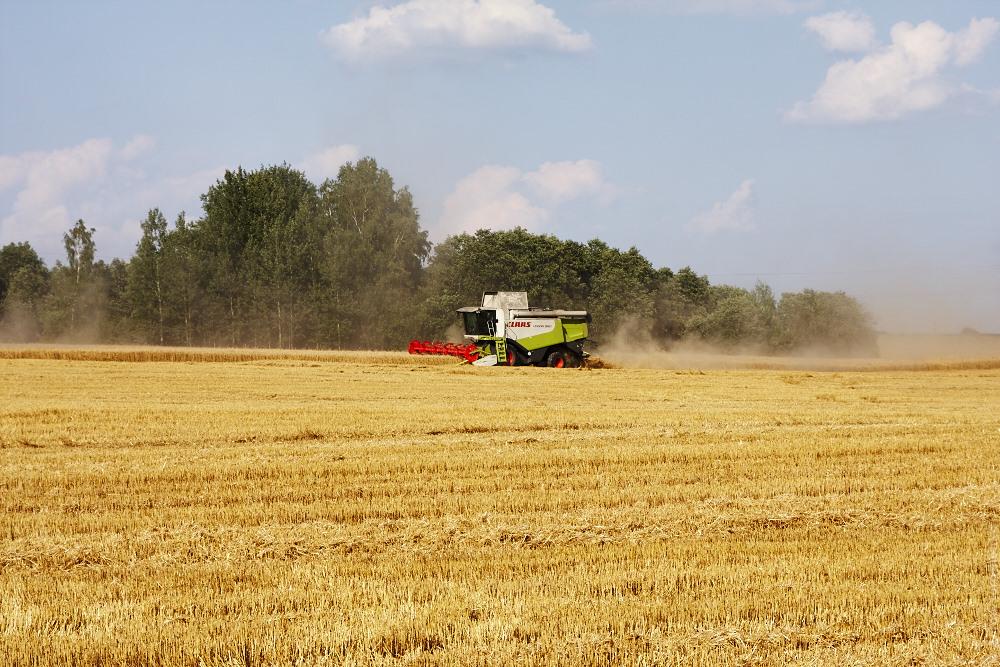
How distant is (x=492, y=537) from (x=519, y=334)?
24983 millimetres

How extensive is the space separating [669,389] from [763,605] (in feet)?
59.9

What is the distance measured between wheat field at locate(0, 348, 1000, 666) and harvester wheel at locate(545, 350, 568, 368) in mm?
16000

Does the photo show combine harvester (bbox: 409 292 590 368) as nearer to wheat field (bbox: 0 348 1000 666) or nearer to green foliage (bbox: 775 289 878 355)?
wheat field (bbox: 0 348 1000 666)

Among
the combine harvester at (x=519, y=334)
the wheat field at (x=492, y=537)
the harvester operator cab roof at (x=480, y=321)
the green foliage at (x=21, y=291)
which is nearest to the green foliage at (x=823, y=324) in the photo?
the combine harvester at (x=519, y=334)

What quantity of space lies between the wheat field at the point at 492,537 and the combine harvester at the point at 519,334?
1554 centimetres

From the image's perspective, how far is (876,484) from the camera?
10039mm

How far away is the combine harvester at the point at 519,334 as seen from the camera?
32.5m

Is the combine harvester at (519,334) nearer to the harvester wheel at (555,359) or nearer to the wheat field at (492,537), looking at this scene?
the harvester wheel at (555,359)

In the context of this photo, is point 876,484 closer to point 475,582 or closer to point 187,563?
point 475,582

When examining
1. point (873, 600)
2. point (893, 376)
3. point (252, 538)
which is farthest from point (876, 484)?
point (893, 376)

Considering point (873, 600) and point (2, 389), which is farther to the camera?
point (2, 389)

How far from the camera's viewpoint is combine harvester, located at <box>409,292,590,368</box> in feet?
107

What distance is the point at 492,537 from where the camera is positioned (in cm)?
757

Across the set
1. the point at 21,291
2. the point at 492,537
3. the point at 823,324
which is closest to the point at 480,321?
the point at 823,324
